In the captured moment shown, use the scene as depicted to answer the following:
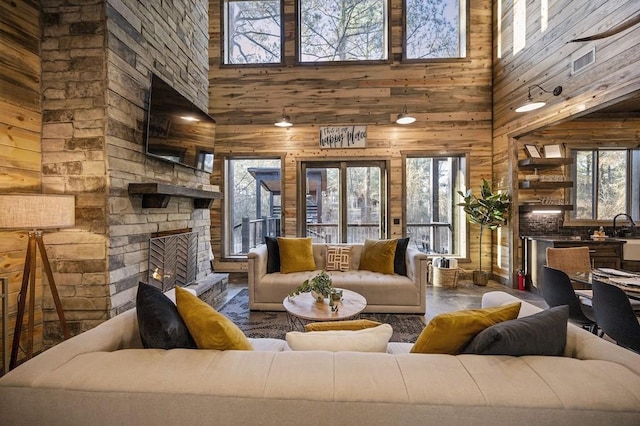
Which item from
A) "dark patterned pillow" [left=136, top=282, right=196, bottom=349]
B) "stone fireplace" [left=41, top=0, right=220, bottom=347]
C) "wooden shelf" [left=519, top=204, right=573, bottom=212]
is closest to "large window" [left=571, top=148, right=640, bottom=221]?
"wooden shelf" [left=519, top=204, right=573, bottom=212]

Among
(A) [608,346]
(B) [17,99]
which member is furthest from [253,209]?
(A) [608,346]

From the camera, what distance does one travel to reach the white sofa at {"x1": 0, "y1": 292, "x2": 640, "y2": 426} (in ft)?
3.02

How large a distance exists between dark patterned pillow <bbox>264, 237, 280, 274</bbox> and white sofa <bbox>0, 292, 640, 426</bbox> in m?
2.73

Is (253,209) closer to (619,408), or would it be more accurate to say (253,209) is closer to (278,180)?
(278,180)

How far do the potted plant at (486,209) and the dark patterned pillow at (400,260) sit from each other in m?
1.86

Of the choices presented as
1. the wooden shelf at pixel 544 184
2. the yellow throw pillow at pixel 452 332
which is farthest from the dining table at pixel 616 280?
the wooden shelf at pixel 544 184

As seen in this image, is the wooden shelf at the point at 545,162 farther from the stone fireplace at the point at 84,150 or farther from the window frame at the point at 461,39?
the stone fireplace at the point at 84,150

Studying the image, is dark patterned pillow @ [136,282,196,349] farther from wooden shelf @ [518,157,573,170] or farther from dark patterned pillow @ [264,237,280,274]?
wooden shelf @ [518,157,573,170]

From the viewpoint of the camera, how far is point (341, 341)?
52.5 inches

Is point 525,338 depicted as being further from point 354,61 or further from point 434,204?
point 354,61

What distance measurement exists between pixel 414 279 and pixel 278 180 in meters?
3.22

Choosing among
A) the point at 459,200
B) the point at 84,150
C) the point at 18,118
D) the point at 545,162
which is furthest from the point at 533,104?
the point at 18,118

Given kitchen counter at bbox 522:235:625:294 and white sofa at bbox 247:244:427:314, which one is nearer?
white sofa at bbox 247:244:427:314

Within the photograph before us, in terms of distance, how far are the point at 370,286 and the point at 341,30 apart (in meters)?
4.77
